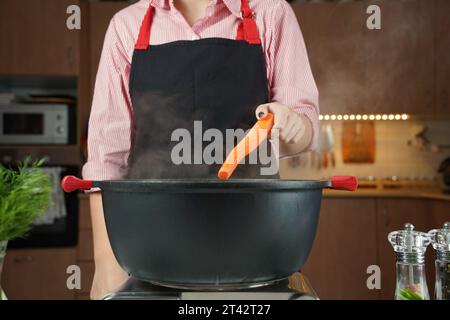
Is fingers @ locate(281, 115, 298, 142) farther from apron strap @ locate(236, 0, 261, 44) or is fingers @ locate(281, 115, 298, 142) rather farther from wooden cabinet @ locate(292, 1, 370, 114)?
wooden cabinet @ locate(292, 1, 370, 114)

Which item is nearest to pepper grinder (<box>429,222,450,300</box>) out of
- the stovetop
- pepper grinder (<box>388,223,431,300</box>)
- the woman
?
pepper grinder (<box>388,223,431,300</box>)

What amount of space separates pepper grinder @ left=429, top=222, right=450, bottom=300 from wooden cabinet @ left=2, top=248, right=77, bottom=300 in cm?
226

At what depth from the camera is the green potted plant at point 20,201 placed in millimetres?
615

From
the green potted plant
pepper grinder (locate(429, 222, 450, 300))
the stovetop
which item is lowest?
the stovetop

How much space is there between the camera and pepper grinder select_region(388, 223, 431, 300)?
2.05 ft

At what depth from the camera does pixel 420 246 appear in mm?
626

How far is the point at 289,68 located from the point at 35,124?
6.06 feet

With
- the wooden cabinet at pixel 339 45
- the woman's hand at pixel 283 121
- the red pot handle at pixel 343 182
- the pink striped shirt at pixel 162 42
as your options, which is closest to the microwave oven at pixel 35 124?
the wooden cabinet at pixel 339 45

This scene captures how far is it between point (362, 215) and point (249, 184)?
228cm

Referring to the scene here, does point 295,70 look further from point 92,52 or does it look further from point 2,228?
point 92,52

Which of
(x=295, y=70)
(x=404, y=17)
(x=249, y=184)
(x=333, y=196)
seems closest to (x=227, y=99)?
(x=295, y=70)

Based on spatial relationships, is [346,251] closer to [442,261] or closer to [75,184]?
[442,261]

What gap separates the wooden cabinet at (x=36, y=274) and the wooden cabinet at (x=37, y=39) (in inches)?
37.3

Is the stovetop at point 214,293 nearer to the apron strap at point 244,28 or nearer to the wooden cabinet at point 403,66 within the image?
the apron strap at point 244,28
